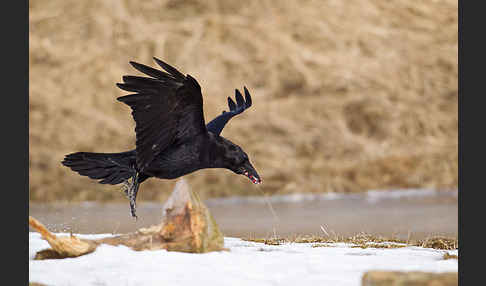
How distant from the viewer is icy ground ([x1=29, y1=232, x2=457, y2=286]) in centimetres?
291

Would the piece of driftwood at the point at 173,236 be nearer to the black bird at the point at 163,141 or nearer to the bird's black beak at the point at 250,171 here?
the black bird at the point at 163,141

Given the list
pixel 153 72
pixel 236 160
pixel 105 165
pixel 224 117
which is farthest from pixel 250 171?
pixel 153 72

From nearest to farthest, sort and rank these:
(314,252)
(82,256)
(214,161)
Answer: (82,256) < (314,252) < (214,161)

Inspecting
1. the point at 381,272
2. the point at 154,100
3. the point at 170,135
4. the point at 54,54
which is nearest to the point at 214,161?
the point at 170,135

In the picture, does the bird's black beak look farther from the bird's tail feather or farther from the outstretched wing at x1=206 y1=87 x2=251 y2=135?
the bird's tail feather

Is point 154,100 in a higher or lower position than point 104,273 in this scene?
higher

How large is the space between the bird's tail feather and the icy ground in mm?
909

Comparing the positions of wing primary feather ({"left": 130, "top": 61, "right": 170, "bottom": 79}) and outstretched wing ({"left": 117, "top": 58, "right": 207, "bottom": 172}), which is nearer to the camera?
wing primary feather ({"left": 130, "top": 61, "right": 170, "bottom": 79})

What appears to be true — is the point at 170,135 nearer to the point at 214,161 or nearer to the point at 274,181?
the point at 214,161

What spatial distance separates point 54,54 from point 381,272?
7.80 metres

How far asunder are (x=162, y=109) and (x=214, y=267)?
110 centimetres

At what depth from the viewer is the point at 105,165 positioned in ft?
13.7

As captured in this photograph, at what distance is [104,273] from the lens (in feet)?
9.68

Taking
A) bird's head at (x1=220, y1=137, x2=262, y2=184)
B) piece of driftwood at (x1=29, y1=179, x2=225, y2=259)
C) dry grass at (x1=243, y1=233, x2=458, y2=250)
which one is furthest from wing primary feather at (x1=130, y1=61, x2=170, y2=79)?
dry grass at (x1=243, y1=233, x2=458, y2=250)
